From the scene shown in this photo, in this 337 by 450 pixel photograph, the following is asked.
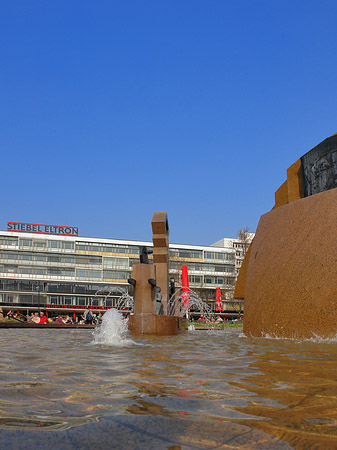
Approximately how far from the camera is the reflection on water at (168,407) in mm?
1555

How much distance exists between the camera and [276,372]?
3.46m

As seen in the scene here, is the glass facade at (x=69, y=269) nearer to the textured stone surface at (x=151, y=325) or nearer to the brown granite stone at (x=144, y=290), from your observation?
the brown granite stone at (x=144, y=290)

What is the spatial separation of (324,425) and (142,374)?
1781 mm

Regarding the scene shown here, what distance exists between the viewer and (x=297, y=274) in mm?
7742

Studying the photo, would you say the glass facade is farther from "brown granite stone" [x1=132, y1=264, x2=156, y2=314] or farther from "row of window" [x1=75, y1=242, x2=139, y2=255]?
"brown granite stone" [x1=132, y1=264, x2=156, y2=314]

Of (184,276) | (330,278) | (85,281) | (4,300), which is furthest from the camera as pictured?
(85,281)

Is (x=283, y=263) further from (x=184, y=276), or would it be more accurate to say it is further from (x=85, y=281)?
(x=85, y=281)

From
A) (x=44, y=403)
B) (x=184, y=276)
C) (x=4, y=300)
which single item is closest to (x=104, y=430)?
(x=44, y=403)

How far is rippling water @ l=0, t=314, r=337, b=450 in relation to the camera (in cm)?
155

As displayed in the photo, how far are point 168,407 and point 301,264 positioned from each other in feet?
19.7

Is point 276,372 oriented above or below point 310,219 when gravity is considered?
below

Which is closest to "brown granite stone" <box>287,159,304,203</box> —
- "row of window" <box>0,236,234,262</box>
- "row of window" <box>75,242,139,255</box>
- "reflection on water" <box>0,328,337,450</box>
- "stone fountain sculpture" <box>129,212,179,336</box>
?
"stone fountain sculpture" <box>129,212,179,336</box>

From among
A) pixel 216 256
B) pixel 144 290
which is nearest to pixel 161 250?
pixel 144 290

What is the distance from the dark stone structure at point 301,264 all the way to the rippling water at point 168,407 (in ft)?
12.0
